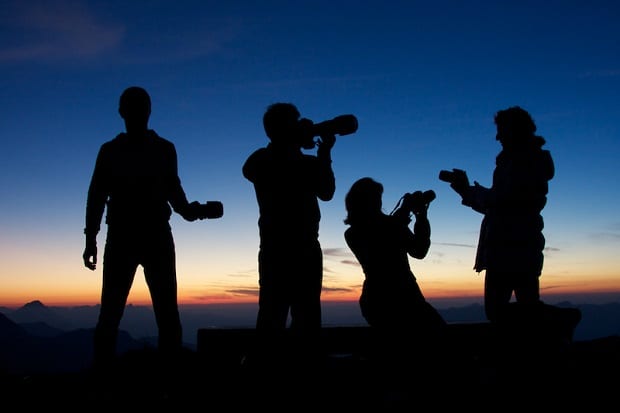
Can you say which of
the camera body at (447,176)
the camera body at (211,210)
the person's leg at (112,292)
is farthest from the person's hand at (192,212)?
the camera body at (447,176)

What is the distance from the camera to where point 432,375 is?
128 inches

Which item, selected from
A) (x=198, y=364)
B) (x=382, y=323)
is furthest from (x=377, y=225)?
(x=198, y=364)

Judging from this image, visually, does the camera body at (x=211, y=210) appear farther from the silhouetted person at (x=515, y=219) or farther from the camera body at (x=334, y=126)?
the silhouetted person at (x=515, y=219)

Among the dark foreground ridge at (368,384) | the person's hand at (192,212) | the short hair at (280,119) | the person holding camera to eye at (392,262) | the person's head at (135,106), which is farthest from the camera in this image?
the person's hand at (192,212)

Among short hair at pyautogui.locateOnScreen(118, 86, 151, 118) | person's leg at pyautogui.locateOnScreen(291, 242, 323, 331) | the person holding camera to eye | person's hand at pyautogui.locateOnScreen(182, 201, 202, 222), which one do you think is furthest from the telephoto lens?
short hair at pyautogui.locateOnScreen(118, 86, 151, 118)

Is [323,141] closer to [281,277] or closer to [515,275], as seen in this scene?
[281,277]

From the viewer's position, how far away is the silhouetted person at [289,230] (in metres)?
3.48

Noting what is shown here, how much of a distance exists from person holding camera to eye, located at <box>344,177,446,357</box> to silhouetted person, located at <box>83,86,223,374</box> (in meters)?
1.35

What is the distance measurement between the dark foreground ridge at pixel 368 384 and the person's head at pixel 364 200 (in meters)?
0.89

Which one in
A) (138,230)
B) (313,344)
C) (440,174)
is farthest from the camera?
(440,174)

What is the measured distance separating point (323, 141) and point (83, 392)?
267cm

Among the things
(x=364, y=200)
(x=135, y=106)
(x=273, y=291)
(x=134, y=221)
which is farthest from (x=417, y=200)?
(x=135, y=106)

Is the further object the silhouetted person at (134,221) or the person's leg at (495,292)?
the person's leg at (495,292)

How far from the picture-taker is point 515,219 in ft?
14.5
